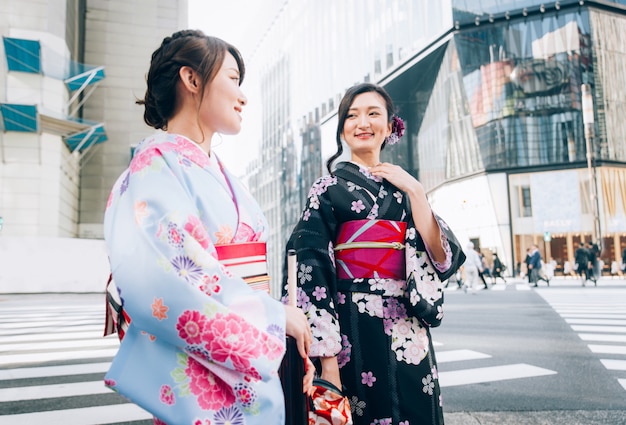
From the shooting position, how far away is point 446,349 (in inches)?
229

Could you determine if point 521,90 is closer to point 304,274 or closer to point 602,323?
point 602,323

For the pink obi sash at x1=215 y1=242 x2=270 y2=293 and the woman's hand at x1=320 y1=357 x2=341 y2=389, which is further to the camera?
the woman's hand at x1=320 y1=357 x2=341 y2=389

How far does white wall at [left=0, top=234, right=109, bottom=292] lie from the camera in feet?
51.2

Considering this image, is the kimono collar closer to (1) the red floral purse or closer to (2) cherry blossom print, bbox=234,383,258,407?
(1) the red floral purse

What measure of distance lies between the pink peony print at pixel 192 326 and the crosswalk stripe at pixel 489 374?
356 cm

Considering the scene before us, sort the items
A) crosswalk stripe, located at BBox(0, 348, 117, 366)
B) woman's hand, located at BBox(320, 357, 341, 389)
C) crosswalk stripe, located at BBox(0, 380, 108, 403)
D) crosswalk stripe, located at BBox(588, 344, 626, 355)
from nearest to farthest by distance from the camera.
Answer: woman's hand, located at BBox(320, 357, 341, 389)
crosswalk stripe, located at BBox(0, 380, 108, 403)
crosswalk stripe, located at BBox(0, 348, 117, 366)
crosswalk stripe, located at BBox(588, 344, 626, 355)

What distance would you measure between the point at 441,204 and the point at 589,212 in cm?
959

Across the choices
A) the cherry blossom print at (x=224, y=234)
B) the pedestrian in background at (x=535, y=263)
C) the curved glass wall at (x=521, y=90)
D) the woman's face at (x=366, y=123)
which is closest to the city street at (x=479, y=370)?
the woman's face at (x=366, y=123)

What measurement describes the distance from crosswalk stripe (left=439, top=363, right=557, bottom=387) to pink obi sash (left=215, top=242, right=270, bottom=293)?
3.32 metres

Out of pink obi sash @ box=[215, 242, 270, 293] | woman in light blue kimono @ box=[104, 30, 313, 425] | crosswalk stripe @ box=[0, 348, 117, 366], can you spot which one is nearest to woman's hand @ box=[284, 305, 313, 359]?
woman in light blue kimono @ box=[104, 30, 313, 425]

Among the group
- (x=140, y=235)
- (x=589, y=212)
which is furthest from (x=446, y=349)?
(x=589, y=212)

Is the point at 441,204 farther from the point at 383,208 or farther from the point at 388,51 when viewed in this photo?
the point at 383,208

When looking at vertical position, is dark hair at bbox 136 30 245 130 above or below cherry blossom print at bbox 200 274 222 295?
above

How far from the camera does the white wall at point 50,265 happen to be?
15609mm
